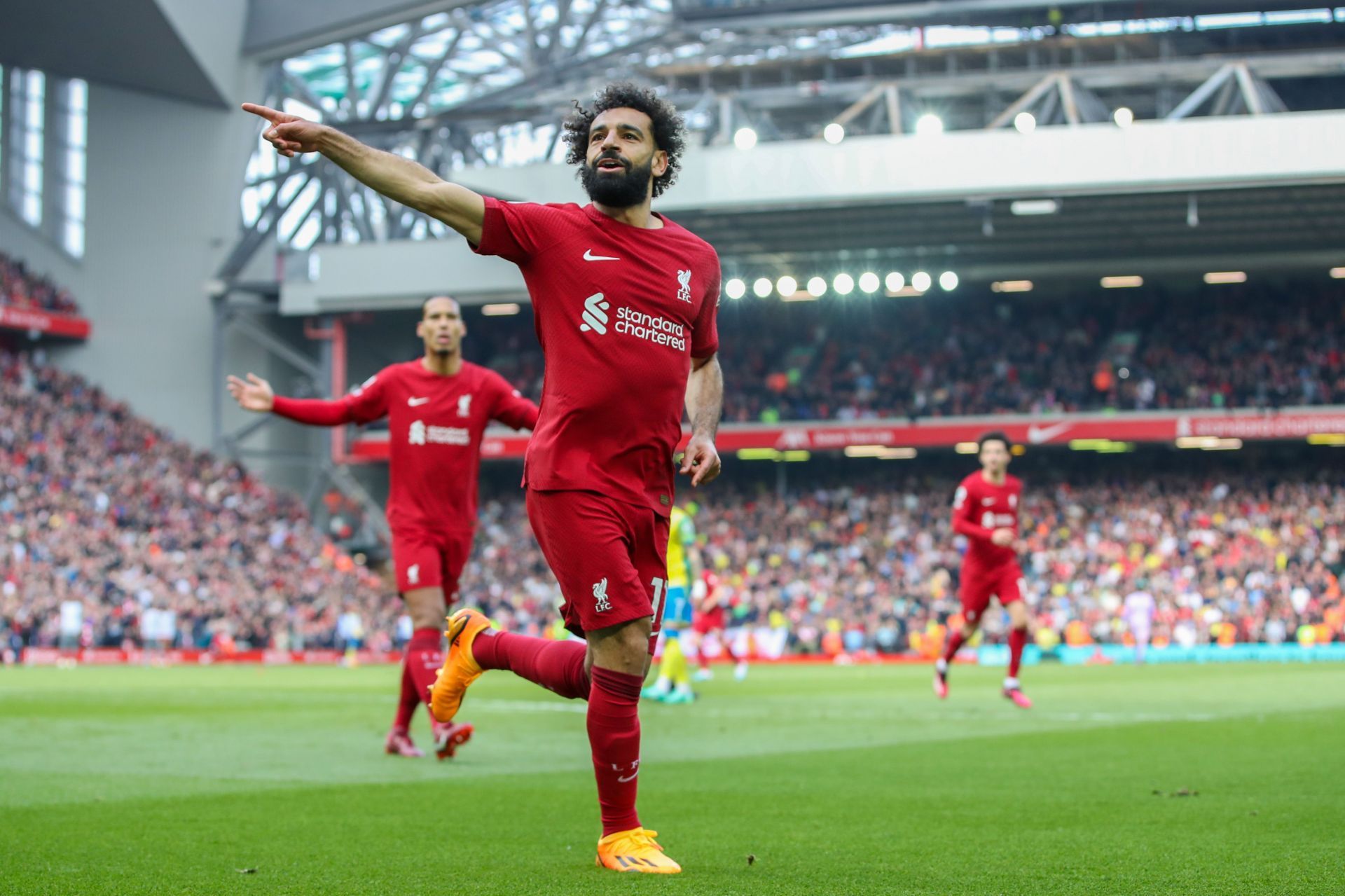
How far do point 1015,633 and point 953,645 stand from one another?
766 millimetres

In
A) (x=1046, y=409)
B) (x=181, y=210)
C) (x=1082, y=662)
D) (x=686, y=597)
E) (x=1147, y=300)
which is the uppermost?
(x=181, y=210)

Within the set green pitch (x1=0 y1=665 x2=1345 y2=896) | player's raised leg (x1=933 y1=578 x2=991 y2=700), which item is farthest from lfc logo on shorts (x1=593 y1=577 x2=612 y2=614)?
player's raised leg (x1=933 y1=578 x2=991 y2=700)

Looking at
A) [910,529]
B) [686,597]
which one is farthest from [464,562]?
[910,529]

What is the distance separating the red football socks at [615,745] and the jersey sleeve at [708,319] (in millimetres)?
1324

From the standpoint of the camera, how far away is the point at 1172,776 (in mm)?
7883

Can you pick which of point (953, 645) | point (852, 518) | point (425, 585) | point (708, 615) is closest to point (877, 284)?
point (852, 518)

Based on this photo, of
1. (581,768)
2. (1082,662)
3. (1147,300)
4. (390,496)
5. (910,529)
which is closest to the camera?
(581,768)

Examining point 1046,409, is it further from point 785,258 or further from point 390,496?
point 390,496

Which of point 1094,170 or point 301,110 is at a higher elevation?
point 301,110

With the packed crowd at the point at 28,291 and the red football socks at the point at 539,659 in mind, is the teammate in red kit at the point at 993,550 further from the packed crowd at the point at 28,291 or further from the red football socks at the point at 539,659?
the packed crowd at the point at 28,291

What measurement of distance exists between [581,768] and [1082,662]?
25.1 metres

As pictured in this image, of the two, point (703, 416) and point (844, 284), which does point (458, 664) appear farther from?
point (844, 284)

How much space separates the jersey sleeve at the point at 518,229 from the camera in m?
4.93

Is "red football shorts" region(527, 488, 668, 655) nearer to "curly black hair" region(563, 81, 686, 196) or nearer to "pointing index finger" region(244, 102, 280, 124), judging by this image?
"curly black hair" region(563, 81, 686, 196)
